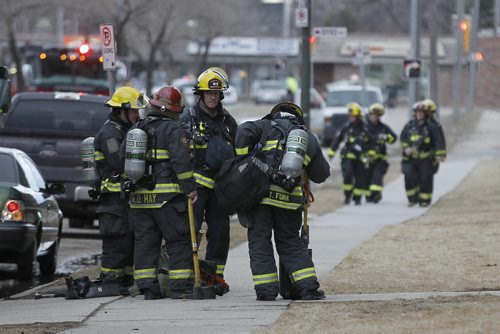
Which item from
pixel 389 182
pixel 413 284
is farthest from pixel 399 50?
pixel 413 284

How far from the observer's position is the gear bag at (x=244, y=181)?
10148 mm

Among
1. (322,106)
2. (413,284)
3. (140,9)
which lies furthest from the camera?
(140,9)

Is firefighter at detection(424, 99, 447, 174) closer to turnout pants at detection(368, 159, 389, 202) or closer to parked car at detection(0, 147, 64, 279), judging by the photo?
turnout pants at detection(368, 159, 389, 202)

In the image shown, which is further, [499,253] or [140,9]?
[140,9]

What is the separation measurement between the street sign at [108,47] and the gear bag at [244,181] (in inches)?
215

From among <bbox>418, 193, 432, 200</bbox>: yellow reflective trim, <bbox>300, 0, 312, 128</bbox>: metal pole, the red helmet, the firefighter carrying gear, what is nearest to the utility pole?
<bbox>300, 0, 312, 128</bbox>: metal pole

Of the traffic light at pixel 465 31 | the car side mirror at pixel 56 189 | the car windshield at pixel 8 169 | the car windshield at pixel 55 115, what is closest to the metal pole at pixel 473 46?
the traffic light at pixel 465 31

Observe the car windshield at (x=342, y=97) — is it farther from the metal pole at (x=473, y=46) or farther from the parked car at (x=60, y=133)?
the parked car at (x=60, y=133)

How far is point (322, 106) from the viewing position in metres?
39.9

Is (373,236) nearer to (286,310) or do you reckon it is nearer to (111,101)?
(111,101)

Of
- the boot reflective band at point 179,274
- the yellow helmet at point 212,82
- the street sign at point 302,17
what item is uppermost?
the street sign at point 302,17

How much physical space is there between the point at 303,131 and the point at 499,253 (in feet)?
13.1

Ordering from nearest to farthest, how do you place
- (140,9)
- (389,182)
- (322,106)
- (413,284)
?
(413,284)
(389,182)
(322,106)
(140,9)

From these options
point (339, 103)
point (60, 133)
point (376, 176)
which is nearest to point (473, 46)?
point (339, 103)
